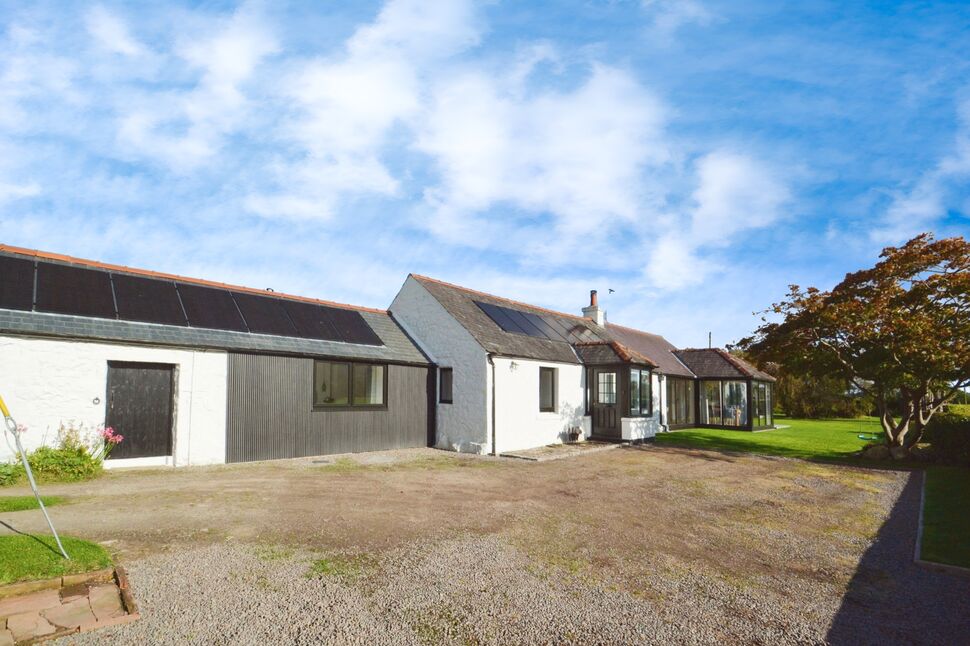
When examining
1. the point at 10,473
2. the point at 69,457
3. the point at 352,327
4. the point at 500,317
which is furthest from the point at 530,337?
the point at 10,473

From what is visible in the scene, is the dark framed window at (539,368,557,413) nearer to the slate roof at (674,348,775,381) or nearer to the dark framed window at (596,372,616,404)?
the dark framed window at (596,372,616,404)

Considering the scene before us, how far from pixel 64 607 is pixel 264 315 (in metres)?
11.3

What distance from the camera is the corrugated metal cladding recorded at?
1308cm

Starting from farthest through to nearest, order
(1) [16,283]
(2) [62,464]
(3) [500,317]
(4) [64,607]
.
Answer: (3) [500,317] → (1) [16,283] → (2) [62,464] → (4) [64,607]

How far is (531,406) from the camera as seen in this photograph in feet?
58.0

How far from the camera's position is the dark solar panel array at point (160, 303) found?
11.3 meters

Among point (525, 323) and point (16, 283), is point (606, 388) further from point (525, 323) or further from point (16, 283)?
point (16, 283)

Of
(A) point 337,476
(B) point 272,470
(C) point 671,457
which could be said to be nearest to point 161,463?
(B) point 272,470

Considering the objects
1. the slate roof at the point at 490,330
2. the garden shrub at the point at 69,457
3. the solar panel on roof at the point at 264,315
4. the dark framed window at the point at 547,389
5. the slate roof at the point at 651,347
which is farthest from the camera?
the slate roof at the point at 651,347

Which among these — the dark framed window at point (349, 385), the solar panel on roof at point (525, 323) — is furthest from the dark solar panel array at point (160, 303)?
the solar panel on roof at point (525, 323)

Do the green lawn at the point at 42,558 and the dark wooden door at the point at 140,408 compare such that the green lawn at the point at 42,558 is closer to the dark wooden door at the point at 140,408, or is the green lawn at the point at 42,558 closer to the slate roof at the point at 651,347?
the dark wooden door at the point at 140,408

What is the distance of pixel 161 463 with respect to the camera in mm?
11945

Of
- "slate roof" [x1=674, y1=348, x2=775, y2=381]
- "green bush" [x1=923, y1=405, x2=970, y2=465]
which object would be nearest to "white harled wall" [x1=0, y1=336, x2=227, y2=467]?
"green bush" [x1=923, y1=405, x2=970, y2=465]

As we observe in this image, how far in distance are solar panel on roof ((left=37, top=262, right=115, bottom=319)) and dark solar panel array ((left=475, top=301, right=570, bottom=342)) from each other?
11606 mm
